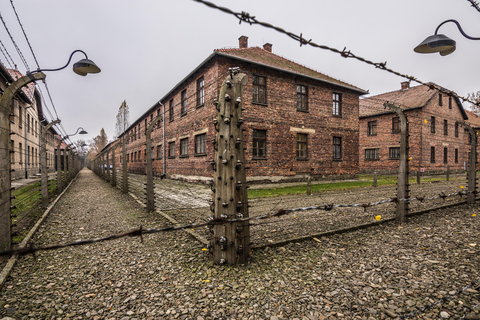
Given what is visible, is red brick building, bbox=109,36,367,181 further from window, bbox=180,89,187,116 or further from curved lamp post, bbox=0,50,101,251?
curved lamp post, bbox=0,50,101,251

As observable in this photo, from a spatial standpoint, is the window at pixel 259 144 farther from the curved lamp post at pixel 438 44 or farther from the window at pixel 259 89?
the curved lamp post at pixel 438 44

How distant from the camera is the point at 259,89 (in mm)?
13914

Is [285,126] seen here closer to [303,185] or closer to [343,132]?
[303,185]

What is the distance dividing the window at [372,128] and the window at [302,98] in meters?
15.2

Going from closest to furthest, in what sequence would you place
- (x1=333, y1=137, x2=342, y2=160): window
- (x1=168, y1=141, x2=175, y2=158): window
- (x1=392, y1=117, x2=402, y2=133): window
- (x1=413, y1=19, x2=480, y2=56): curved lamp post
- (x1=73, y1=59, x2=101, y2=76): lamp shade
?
(x1=413, y1=19, x2=480, y2=56): curved lamp post
(x1=73, y1=59, x2=101, y2=76): lamp shade
(x1=333, y1=137, x2=342, y2=160): window
(x1=168, y1=141, x2=175, y2=158): window
(x1=392, y1=117, x2=402, y2=133): window

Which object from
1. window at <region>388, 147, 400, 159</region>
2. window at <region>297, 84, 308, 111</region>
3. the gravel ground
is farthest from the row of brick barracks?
the gravel ground

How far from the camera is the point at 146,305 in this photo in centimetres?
260

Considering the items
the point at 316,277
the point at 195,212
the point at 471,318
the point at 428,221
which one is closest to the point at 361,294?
the point at 316,277

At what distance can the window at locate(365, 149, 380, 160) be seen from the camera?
26.5 m

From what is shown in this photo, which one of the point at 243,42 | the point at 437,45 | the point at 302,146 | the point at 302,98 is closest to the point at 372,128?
the point at 302,98

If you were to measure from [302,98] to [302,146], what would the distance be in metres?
3.06

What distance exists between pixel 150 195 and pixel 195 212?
1407mm

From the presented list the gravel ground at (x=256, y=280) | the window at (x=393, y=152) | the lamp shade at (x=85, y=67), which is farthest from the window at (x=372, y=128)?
the lamp shade at (x=85, y=67)

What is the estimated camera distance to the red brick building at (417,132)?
23.9m
